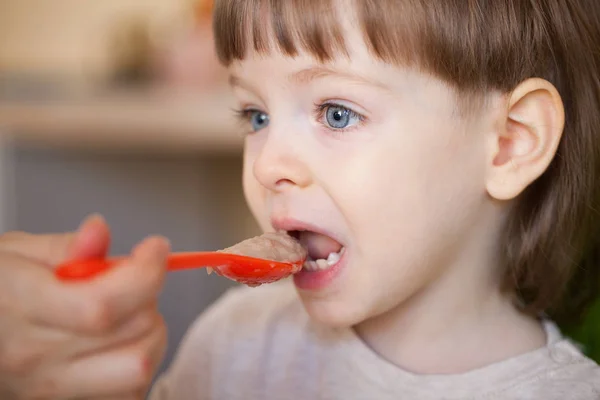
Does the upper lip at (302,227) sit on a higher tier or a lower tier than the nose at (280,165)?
lower

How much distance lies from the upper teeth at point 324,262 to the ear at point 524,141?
0.18 meters

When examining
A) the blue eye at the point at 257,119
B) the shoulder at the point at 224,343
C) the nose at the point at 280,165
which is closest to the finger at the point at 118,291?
the nose at the point at 280,165

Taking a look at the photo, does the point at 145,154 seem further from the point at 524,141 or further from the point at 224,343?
the point at 524,141

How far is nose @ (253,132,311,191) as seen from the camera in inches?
30.2

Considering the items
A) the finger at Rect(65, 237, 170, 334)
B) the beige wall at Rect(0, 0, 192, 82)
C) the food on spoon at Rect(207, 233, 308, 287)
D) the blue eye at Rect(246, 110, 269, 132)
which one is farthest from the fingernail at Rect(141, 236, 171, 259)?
the beige wall at Rect(0, 0, 192, 82)

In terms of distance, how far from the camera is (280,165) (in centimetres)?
77

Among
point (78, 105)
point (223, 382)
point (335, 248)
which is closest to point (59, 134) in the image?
point (78, 105)

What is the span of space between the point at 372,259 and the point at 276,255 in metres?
0.10

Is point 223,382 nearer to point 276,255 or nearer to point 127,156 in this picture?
point 276,255

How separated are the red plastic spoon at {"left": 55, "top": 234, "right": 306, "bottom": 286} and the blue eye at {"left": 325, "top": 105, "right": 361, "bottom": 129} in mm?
137

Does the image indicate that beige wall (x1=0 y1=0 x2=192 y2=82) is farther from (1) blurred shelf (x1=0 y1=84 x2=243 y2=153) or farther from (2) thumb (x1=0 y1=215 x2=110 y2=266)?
(2) thumb (x1=0 y1=215 x2=110 y2=266)

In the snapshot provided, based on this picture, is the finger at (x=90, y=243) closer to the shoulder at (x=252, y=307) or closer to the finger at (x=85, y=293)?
the finger at (x=85, y=293)

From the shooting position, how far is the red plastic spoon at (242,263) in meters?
0.48

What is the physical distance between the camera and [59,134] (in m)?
2.38
